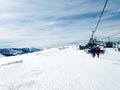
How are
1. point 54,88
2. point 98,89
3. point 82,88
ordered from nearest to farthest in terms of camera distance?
point 98,89, point 82,88, point 54,88

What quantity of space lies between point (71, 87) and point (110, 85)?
2.15 metres

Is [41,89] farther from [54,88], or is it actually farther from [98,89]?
[98,89]

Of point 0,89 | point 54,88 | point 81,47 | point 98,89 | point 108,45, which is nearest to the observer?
point 98,89

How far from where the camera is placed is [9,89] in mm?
12078

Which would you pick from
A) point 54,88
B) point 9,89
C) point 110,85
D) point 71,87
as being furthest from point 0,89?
point 110,85

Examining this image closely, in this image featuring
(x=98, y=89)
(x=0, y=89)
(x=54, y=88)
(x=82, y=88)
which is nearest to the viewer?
(x=98, y=89)

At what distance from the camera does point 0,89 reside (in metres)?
12.4

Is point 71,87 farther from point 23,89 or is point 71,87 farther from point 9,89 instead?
point 9,89

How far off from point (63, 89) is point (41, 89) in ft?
4.81

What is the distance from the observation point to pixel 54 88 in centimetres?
1088

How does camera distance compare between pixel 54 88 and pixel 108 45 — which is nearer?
pixel 54 88

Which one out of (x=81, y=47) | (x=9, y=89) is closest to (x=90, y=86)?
(x=9, y=89)

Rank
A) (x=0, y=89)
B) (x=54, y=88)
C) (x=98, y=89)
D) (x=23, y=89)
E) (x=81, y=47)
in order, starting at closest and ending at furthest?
(x=98, y=89) < (x=54, y=88) < (x=23, y=89) < (x=0, y=89) < (x=81, y=47)

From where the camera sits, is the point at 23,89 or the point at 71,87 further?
the point at 23,89
